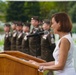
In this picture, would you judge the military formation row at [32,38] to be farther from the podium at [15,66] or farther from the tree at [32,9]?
the podium at [15,66]

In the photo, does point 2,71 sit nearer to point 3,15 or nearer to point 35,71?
point 35,71

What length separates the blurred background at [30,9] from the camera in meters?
5.77

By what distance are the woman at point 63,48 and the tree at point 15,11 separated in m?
3.72

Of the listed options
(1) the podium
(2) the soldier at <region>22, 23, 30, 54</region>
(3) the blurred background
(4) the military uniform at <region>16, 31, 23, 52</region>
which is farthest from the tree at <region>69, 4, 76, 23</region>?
(1) the podium

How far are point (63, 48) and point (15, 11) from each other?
3.94 meters

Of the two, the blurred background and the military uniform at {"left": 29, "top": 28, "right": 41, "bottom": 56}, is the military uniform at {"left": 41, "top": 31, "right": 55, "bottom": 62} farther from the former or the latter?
the blurred background

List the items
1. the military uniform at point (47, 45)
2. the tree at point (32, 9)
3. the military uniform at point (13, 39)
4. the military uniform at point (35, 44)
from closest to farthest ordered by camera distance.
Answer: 1. the military uniform at point (47, 45)
2. the military uniform at point (35, 44)
3. the tree at point (32, 9)
4. the military uniform at point (13, 39)

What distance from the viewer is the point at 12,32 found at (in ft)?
21.0

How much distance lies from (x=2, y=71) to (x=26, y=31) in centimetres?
362

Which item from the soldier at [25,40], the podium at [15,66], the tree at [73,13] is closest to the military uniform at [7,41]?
the soldier at [25,40]

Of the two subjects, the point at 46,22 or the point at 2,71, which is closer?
the point at 2,71

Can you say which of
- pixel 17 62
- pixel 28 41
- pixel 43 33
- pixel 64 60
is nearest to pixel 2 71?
pixel 17 62

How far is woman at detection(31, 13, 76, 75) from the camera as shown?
2139 mm

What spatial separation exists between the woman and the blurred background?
11.5ft
